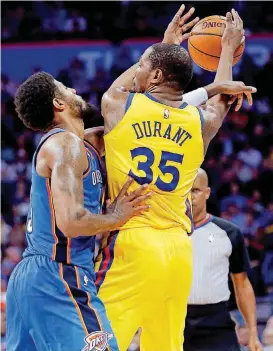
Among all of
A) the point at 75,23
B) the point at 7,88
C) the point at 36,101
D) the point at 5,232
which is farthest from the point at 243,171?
the point at 36,101

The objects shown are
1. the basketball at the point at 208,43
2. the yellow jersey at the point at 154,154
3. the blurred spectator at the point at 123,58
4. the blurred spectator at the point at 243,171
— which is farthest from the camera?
the blurred spectator at the point at 123,58

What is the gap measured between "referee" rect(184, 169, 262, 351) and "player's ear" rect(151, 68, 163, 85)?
1.71 m

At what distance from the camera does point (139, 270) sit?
13.9ft

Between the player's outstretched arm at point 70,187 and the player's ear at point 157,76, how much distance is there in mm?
742

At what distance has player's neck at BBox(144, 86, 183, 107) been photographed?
448 cm

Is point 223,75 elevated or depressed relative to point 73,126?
elevated

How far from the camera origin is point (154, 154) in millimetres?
4371

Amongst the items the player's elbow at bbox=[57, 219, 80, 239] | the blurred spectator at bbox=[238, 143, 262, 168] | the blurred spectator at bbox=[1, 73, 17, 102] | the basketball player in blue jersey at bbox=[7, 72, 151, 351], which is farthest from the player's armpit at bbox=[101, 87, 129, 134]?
the blurred spectator at bbox=[1, 73, 17, 102]

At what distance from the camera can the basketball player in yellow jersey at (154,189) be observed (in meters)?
4.24

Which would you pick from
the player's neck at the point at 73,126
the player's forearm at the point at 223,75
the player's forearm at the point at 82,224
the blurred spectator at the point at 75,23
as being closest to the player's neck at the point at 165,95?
the player's forearm at the point at 223,75

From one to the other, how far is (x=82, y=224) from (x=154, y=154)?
0.77m

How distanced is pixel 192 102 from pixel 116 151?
26.8 inches

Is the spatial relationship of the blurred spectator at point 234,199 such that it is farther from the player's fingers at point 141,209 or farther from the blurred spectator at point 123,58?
the player's fingers at point 141,209

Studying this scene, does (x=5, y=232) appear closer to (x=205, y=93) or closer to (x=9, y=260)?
(x=9, y=260)
